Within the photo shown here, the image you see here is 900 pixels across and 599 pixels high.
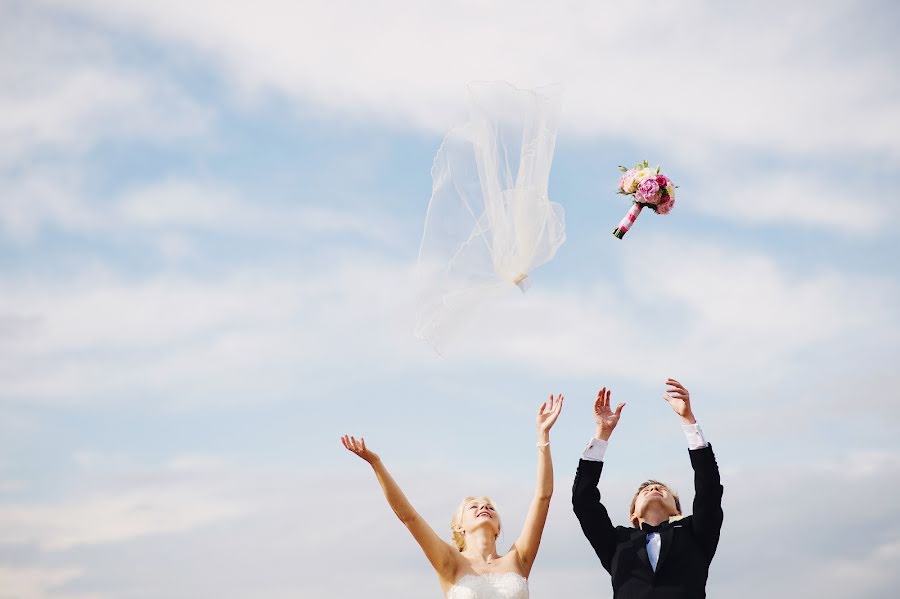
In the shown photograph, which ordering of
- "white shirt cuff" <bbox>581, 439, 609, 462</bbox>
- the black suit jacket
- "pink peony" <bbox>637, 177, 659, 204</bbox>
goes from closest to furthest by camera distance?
1. the black suit jacket
2. "white shirt cuff" <bbox>581, 439, 609, 462</bbox>
3. "pink peony" <bbox>637, 177, 659, 204</bbox>

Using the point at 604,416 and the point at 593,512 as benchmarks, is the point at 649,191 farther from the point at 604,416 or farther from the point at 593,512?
the point at 593,512

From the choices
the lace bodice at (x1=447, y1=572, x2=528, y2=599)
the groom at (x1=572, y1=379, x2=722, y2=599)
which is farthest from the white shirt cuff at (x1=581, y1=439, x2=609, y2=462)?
the lace bodice at (x1=447, y1=572, x2=528, y2=599)

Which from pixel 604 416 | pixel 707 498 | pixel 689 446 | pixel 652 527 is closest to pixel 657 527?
pixel 652 527

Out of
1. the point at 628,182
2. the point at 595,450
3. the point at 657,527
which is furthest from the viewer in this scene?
the point at 628,182

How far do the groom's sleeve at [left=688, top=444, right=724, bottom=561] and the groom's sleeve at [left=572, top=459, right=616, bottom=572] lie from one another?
2.52 feet

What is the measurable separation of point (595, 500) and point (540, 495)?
566 mm

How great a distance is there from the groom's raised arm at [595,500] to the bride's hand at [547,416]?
381 millimetres

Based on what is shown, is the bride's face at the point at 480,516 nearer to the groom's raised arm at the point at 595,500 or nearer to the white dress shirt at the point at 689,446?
the groom's raised arm at the point at 595,500

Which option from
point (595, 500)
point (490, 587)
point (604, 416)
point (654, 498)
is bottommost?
point (490, 587)

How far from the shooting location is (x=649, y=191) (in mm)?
11648

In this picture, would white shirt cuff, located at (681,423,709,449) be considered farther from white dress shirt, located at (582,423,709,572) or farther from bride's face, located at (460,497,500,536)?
bride's face, located at (460,497,500,536)

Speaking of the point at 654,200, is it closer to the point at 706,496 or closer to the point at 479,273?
the point at 479,273

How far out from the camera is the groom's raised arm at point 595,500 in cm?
1045

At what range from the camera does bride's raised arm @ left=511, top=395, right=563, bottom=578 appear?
10742 millimetres
